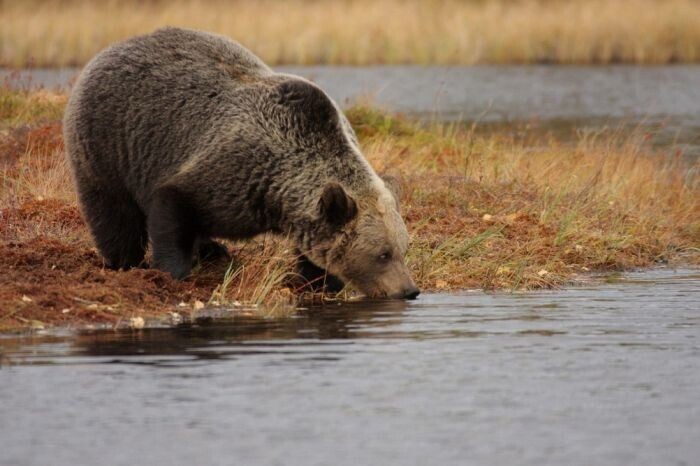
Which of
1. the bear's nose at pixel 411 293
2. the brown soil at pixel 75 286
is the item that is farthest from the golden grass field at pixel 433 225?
the bear's nose at pixel 411 293

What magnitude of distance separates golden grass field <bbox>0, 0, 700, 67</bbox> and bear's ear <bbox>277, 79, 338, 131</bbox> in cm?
2575

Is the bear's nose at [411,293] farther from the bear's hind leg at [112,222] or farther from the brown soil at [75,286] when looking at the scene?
the bear's hind leg at [112,222]

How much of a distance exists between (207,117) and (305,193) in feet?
3.23

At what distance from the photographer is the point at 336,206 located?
9.41 meters

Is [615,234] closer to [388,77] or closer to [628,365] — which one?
[628,365]

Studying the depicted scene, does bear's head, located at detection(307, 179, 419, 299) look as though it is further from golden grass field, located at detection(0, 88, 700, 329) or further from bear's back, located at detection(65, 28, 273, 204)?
bear's back, located at detection(65, 28, 273, 204)

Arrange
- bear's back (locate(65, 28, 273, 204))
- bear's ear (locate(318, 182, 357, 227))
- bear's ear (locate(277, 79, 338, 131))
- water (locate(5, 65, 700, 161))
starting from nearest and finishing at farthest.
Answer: bear's ear (locate(318, 182, 357, 227)), bear's ear (locate(277, 79, 338, 131)), bear's back (locate(65, 28, 273, 204)), water (locate(5, 65, 700, 161))

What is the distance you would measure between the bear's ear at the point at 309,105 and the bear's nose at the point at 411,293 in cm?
135

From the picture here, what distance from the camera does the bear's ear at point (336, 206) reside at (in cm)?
928

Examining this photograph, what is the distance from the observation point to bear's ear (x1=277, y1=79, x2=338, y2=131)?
9750mm

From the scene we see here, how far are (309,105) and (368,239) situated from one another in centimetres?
113

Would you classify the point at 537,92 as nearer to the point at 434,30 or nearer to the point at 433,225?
the point at 434,30

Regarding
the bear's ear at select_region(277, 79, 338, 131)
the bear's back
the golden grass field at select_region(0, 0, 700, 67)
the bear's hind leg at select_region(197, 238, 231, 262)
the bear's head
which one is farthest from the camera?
the golden grass field at select_region(0, 0, 700, 67)

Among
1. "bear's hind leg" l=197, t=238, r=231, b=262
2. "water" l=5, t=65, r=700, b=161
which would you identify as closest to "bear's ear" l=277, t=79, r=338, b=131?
"bear's hind leg" l=197, t=238, r=231, b=262
